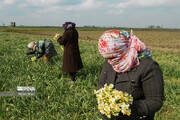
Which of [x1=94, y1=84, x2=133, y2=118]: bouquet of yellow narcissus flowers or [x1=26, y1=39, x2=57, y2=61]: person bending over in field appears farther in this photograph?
[x1=26, y1=39, x2=57, y2=61]: person bending over in field

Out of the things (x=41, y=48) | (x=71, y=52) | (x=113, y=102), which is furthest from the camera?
(x=41, y=48)

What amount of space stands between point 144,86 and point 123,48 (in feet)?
1.40

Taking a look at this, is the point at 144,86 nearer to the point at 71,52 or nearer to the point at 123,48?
the point at 123,48

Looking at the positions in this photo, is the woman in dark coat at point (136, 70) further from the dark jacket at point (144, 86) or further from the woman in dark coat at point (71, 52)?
the woman in dark coat at point (71, 52)

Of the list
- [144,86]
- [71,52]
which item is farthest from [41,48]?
[144,86]

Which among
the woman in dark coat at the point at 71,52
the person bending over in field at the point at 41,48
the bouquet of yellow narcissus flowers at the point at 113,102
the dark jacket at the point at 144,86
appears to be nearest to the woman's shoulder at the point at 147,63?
the dark jacket at the point at 144,86

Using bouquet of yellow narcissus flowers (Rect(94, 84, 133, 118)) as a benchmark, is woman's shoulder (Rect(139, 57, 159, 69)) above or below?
above

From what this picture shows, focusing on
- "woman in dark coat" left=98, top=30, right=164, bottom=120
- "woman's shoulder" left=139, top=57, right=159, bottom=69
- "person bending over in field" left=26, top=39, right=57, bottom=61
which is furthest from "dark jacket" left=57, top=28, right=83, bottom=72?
"woman's shoulder" left=139, top=57, right=159, bottom=69

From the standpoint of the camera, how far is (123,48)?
1404 mm

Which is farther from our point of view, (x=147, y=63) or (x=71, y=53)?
(x=71, y=53)

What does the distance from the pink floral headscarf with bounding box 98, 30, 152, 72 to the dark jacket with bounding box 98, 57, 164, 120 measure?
0.07m

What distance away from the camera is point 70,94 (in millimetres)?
3793

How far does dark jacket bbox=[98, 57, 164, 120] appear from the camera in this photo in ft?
4.42

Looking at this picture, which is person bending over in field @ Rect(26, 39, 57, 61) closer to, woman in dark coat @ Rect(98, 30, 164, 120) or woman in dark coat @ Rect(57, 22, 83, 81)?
woman in dark coat @ Rect(57, 22, 83, 81)
